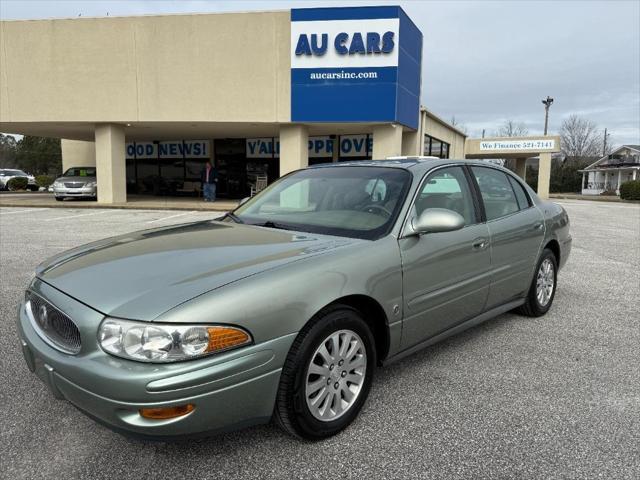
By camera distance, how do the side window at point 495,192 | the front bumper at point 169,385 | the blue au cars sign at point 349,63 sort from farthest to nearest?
the blue au cars sign at point 349,63
the side window at point 495,192
the front bumper at point 169,385

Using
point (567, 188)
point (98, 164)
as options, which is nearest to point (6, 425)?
point (98, 164)

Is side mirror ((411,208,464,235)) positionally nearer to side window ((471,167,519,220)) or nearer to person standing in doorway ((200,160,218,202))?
side window ((471,167,519,220))

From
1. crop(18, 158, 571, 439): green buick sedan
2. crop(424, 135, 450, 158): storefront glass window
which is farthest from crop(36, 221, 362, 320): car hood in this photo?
crop(424, 135, 450, 158): storefront glass window

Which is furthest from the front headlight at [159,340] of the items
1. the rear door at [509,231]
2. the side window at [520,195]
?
the side window at [520,195]

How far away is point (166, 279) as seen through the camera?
7.82 feet

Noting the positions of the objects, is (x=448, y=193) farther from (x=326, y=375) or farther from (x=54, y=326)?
(x=54, y=326)

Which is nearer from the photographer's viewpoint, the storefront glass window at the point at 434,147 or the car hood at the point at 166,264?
the car hood at the point at 166,264

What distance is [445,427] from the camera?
2.80m

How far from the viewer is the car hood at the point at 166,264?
7.38 feet

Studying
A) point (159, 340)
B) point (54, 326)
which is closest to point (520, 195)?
point (159, 340)

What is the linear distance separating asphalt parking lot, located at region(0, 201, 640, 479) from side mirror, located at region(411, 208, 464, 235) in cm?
106

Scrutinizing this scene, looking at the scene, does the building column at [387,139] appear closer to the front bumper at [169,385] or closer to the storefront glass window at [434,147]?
the storefront glass window at [434,147]

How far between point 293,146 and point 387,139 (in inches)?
141

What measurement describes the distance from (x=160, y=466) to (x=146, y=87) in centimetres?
1821
